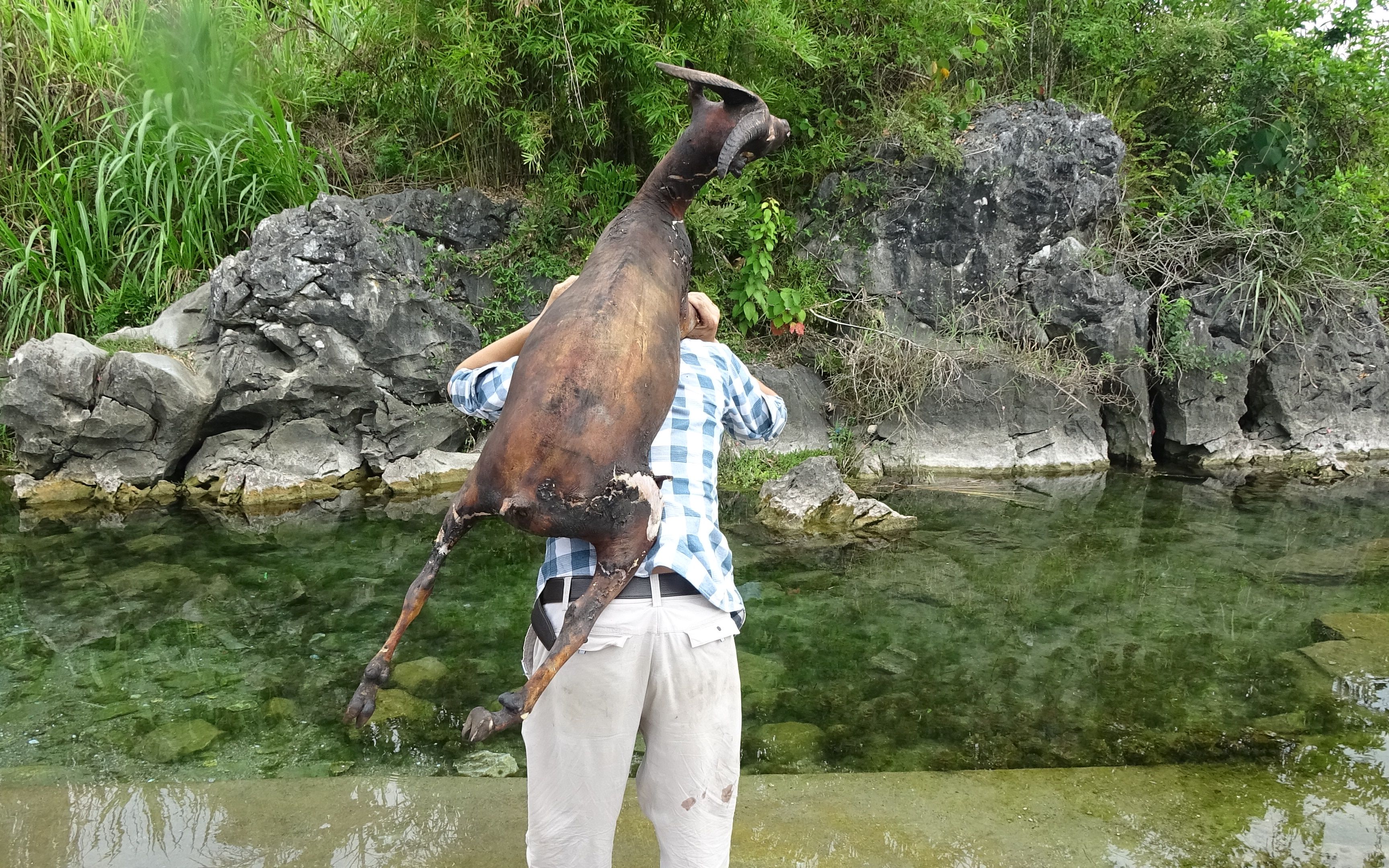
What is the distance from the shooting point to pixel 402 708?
3082 millimetres

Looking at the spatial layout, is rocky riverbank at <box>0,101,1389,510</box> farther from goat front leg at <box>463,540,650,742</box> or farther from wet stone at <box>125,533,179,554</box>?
goat front leg at <box>463,540,650,742</box>

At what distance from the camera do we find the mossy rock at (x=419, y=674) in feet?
10.6

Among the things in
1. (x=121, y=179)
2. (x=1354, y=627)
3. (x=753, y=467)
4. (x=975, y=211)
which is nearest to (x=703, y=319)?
(x=1354, y=627)

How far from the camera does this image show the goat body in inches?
46.9

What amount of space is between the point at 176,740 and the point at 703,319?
2331mm

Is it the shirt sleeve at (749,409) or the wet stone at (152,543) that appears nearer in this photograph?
the shirt sleeve at (749,409)

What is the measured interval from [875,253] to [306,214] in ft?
13.4

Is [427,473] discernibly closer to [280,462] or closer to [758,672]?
[280,462]

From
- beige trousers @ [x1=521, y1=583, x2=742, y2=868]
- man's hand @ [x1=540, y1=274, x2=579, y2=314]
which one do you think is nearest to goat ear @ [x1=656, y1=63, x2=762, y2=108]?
man's hand @ [x1=540, y1=274, x2=579, y2=314]

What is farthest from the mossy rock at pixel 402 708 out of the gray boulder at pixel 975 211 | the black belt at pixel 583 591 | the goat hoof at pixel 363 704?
the gray boulder at pixel 975 211

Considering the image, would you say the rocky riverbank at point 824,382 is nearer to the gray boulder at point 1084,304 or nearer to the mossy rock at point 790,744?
the gray boulder at point 1084,304

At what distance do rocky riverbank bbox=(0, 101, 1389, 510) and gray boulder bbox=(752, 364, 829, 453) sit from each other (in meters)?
0.02

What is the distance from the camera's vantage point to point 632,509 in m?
1.22

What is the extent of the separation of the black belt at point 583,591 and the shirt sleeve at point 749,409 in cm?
37
